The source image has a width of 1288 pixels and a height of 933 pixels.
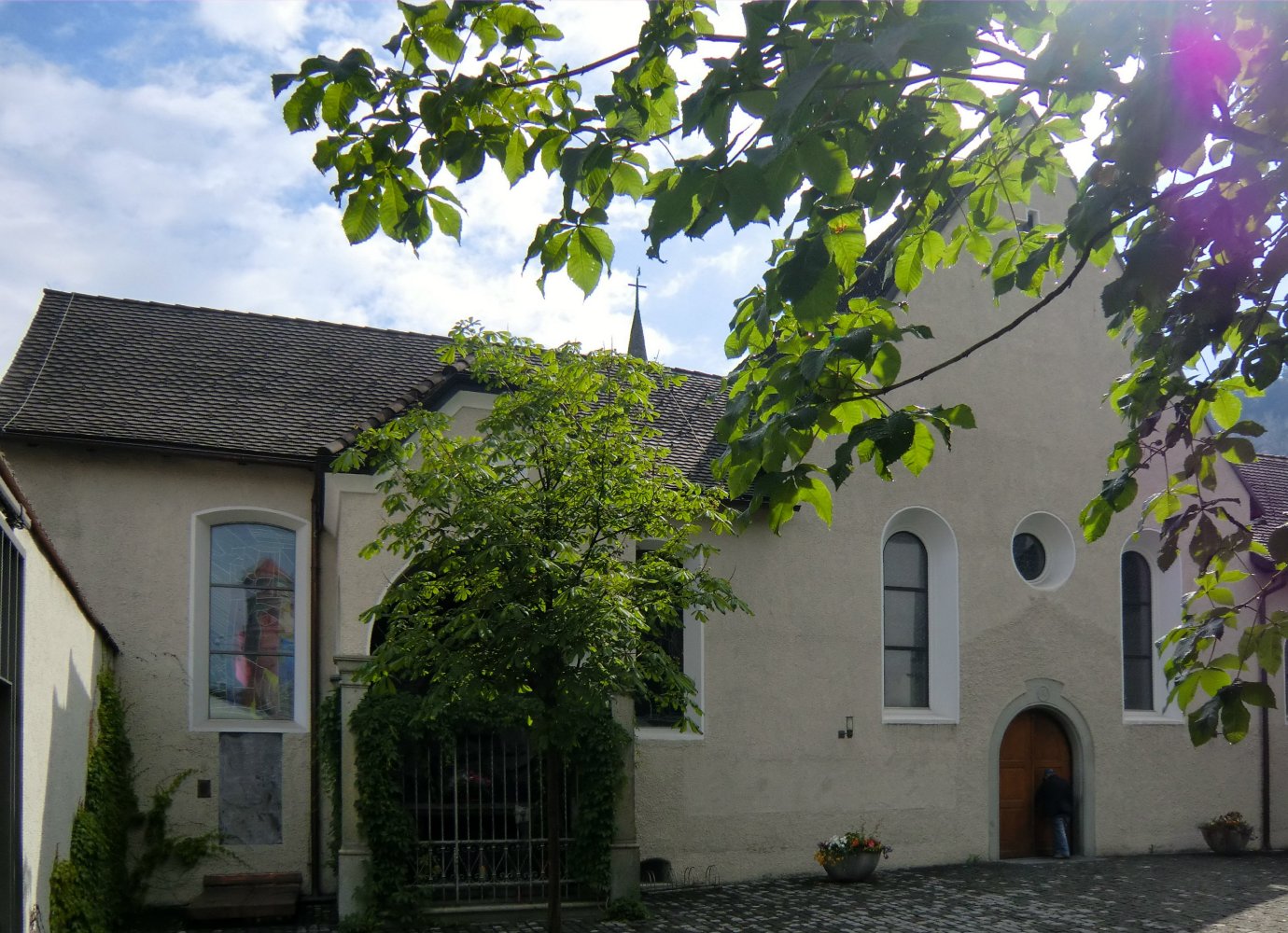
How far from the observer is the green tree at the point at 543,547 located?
10461 millimetres

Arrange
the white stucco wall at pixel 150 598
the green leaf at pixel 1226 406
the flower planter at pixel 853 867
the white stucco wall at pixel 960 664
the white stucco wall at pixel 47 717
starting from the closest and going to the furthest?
1. the green leaf at pixel 1226 406
2. the white stucco wall at pixel 47 717
3. the white stucco wall at pixel 150 598
4. the flower planter at pixel 853 867
5. the white stucco wall at pixel 960 664

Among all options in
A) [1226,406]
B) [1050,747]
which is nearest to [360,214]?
[1226,406]

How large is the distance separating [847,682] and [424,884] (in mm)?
6667

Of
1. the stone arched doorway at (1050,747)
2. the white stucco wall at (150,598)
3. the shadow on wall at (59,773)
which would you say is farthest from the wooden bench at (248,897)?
the stone arched doorway at (1050,747)

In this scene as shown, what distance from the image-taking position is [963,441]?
18422 mm

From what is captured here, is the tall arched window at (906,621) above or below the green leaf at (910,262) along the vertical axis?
below

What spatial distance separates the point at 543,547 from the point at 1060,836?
11.2 metres

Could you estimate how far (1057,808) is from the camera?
59.4ft

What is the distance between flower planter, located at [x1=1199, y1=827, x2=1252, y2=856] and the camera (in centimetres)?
1916

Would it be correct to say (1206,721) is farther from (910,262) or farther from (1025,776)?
(1025,776)

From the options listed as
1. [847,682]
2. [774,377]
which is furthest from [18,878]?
[847,682]

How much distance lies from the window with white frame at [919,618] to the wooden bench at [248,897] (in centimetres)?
836

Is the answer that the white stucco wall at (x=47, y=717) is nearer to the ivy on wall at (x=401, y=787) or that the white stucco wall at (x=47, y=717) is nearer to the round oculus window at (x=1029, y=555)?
the ivy on wall at (x=401, y=787)

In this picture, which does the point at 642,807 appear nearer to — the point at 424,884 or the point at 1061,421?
the point at 424,884
